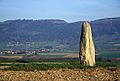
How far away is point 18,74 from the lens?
22156mm

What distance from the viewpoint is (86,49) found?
30.1m

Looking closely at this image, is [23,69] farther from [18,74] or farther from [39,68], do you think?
[18,74]

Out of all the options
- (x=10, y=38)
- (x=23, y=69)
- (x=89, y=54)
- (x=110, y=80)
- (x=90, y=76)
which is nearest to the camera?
(x=110, y=80)

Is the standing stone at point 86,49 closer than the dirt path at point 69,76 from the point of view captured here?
No

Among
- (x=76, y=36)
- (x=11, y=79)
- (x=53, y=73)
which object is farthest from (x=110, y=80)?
(x=76, y=36)

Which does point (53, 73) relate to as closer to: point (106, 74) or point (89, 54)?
point (106, 74)

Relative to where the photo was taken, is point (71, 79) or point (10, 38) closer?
point (71, 79)

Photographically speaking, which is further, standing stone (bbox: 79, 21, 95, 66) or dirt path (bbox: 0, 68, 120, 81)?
standing stone (bbox: 79, 21, 95, 66)

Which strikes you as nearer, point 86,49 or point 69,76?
point 69,76

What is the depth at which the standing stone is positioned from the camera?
29.7 metres

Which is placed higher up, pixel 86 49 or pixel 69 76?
pixel 86 49

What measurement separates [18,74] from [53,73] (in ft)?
8.21

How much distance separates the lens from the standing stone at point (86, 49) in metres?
29.7

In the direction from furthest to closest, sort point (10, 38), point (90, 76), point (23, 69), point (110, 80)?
point (10, 38) → point (23, 69) → point (90, 76) → point (110, 80)
